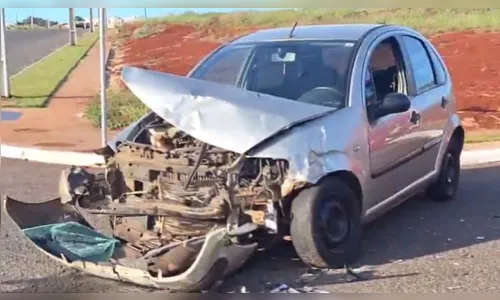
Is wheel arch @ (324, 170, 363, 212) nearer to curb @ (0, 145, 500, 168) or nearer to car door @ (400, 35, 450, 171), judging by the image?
car door @ (400, 35, 450, 171)

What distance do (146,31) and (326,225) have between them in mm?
7197

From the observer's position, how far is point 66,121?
35.5 feet

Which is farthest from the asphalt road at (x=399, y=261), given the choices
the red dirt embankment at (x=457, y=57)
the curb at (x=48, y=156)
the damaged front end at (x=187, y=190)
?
the red dirt embankment at (x=457, y=57)

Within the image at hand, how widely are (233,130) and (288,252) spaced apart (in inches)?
38.5

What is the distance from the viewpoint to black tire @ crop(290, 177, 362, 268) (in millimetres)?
4527

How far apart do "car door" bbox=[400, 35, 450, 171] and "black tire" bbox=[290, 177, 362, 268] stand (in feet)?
3.47

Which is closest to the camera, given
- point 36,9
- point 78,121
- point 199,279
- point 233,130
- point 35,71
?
point 199,279

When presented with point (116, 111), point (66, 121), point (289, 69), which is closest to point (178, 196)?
point (289, 69)

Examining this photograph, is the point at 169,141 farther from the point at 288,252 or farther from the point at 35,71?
the point at 35,71

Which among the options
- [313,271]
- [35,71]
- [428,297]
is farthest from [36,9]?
[35,71]

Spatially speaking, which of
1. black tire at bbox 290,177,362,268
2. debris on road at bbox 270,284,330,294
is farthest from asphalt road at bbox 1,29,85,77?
debris on road at bbox 270,284,330,294

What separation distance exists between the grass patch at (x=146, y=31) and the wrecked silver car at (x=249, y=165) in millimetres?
4857

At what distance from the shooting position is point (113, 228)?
5082mm

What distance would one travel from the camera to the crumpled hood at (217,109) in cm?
452
